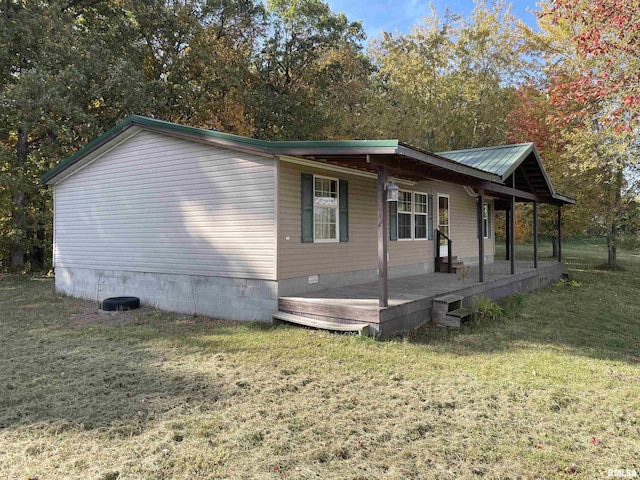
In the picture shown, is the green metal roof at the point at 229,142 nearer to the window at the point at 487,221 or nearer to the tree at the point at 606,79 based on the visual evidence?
the tree at the point at 606,79

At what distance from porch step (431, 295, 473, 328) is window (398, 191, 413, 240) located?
3286mm

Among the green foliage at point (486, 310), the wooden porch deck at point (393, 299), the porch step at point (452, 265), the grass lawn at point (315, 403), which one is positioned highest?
the porch step at point (452, 265)

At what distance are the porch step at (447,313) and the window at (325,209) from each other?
2378 mm

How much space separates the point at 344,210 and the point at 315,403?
16.7 feet

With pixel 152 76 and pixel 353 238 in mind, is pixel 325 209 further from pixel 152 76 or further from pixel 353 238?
pixel 152 76

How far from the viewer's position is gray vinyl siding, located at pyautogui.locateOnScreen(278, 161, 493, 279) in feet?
23.5

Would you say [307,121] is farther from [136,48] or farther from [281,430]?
[281,430]

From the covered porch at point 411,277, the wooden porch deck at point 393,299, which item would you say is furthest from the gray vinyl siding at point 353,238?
the wooden porch deck at point 393,299

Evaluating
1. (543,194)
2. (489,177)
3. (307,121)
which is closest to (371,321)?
(489,177)

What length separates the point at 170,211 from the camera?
8.43 meters

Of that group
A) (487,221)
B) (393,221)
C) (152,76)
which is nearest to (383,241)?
(393,221)

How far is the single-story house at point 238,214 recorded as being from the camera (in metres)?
7.03

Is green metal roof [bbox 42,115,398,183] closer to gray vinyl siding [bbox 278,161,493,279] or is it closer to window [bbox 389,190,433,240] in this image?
gray vinyl siding [bbox 278,161,493,279]

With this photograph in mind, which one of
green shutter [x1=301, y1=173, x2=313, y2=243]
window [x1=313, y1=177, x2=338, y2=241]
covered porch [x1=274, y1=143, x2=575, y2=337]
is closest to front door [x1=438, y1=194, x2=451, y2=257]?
covered porch [x1=274, y1=143, x2=575, y2=337]
